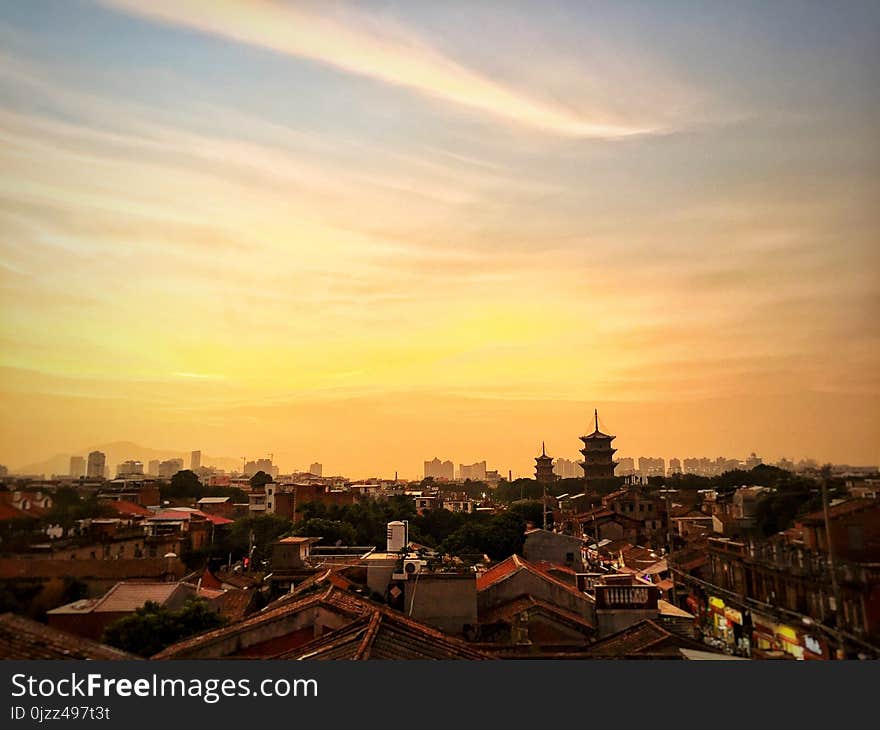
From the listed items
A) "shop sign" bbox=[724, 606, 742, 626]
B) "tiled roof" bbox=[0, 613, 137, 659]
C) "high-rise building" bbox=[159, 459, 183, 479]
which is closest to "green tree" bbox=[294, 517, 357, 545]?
"high-rise building" bbox=[159, 459, 183, 479]

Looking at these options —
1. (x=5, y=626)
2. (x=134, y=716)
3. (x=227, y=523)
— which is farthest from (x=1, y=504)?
(x=227, y=523)

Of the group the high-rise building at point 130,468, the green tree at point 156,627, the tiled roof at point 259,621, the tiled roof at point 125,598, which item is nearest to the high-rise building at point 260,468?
the high-rise building at point 130,468

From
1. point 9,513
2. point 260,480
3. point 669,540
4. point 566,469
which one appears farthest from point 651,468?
point 9,513

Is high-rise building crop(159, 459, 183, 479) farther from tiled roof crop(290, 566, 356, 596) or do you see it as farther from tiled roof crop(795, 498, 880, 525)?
tiled roof crop(795, 498, 880, 525)

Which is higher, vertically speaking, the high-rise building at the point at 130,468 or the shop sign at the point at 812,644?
the high-rise building at the point at 130,468

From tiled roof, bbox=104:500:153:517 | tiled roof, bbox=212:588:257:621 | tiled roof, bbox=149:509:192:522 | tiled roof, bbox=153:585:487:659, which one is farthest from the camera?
tiled roof, bbox=149:509:192:522

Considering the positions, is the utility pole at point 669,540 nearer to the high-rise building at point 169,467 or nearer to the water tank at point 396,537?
the water tank at point 396,537

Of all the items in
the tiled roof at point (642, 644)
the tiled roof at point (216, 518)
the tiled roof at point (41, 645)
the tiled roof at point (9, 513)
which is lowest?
the tiled roof at point (642, 644)
